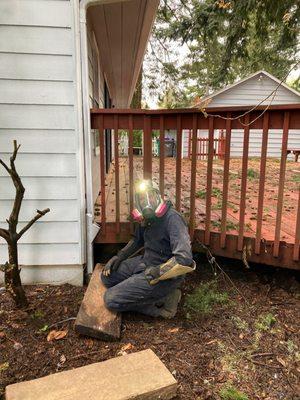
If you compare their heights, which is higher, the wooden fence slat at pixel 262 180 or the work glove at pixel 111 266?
the wooden fence slat at pixel 262 180

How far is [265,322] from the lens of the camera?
2951 millimetres

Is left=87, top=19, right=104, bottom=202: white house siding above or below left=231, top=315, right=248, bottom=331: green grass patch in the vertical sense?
above

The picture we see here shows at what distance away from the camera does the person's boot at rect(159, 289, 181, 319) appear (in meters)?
3.10

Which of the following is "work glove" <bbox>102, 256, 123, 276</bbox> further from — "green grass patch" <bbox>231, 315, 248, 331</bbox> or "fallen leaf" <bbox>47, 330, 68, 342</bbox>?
"green grass patch" <bbox>231, 315, 248, 331</bbox>

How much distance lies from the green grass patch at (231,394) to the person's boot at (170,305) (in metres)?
0.93

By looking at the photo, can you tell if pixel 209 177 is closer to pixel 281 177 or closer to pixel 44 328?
pixel 281 177

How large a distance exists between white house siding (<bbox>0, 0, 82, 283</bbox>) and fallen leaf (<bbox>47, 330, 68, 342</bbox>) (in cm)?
90

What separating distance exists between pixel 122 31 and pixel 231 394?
5195mm

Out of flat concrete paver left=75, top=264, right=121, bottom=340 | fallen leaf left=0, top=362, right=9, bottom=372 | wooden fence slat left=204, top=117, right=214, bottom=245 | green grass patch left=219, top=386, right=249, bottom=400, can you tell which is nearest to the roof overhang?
wooden fence slat left=204, top=117, right=214, bottom=245

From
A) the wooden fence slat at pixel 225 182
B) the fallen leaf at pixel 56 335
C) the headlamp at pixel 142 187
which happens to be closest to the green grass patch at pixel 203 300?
the wooden fence slat at pixel 225 182

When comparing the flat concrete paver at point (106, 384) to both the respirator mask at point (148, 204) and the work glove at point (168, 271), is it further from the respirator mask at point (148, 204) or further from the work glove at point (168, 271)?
the respirator mask at point (148, 204)

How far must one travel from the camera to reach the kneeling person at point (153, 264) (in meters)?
2.79

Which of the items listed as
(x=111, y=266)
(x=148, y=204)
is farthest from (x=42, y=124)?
(x=111, y=266)

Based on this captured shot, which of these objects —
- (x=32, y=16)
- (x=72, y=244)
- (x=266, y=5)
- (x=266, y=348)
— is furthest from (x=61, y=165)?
(x=266, y=5)
